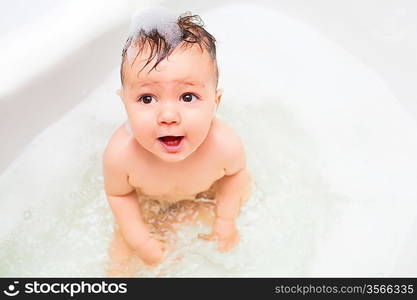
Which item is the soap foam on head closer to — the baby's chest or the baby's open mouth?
the baby's open mouth

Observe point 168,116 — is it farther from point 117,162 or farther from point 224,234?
point 224,234

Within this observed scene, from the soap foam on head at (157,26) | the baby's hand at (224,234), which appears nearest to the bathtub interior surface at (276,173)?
the baby's hand at (224,234)

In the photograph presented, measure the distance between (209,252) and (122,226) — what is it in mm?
181

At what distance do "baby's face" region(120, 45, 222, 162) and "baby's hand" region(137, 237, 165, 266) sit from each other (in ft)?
0.76

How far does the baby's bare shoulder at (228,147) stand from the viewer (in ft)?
4.17

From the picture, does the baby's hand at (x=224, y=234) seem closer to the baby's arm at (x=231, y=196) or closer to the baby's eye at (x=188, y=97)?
the baby's arm at (x=231, y=196)

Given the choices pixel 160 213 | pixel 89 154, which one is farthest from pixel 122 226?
pixel 89 154

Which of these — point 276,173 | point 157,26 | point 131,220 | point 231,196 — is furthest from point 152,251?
point 157,26

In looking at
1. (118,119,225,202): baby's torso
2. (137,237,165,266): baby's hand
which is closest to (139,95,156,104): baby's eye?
(118,119,225,202): baby's torso

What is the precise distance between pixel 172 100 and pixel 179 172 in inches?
8.0

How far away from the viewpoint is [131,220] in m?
1.32

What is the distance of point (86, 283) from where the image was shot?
1317 mm

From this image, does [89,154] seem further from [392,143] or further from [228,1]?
[392,143]

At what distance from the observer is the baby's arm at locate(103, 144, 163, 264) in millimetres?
1298
